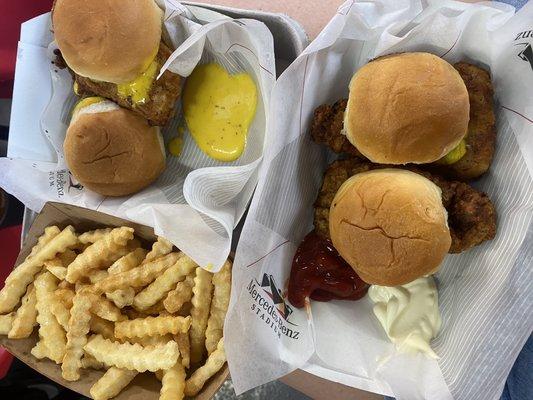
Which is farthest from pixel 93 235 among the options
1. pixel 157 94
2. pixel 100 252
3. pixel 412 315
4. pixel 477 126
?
pixel 477 126

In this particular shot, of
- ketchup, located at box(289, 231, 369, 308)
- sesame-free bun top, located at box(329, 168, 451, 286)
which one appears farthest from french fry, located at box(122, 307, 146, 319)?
sesame-free bun top, located at box(329, 168, 451, 286)

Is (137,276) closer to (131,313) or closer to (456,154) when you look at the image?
(131,313)

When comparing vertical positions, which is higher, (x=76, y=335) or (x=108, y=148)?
(x=108, y=148)

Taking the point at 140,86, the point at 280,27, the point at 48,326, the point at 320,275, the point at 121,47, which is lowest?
the point at 48,326

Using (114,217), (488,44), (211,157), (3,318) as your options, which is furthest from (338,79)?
(3,318)

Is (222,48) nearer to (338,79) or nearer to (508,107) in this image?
(338,79)

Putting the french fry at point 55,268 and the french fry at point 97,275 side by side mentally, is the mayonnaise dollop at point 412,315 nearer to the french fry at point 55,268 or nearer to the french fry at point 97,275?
the french fry at point 97,275

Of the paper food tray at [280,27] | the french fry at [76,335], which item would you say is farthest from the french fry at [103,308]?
the paper food tray at [280,27]

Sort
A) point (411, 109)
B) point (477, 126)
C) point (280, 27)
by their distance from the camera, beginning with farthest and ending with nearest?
point (280, 27) < point (477, 126) < point (411, 109)
